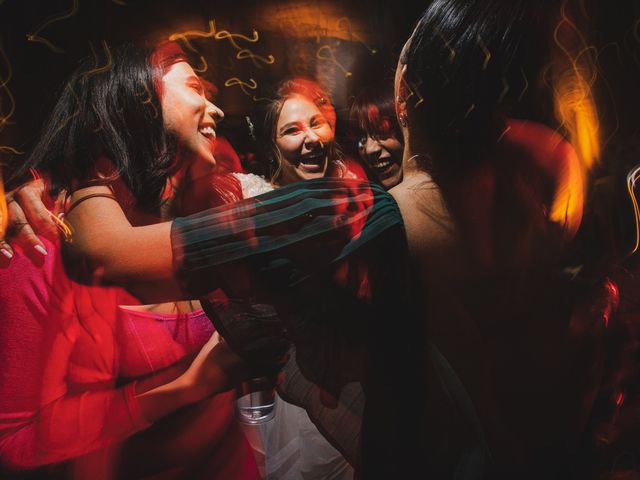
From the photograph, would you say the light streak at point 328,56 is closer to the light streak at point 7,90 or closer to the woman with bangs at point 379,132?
the woman with bangs at point 379,132

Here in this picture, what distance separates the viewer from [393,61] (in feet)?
5.29

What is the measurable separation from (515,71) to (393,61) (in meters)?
0.52

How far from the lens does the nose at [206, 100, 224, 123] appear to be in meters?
1.47

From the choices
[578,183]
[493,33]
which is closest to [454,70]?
[493,33]

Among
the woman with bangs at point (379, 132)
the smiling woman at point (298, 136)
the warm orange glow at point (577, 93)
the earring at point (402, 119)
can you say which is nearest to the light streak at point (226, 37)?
the smiling woman at point (298, 136)

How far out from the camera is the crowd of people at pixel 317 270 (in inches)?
54.1

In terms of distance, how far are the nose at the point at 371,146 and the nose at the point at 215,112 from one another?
1.76 feet

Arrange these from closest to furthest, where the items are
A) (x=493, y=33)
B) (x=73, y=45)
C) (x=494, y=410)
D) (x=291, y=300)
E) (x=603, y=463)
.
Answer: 1. (x=73, y=45)
2. (x=291, y=300)
3. (x=493, y=33)
4. (x=494, y=410)
5. (x=603, y=463)

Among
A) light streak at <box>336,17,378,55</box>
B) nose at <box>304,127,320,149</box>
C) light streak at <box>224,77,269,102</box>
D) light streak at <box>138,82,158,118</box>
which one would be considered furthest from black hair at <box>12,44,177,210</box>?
light streak at <box>336,17,378,55</box>

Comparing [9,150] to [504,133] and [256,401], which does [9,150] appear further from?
[504,133]

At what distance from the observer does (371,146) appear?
160 cm

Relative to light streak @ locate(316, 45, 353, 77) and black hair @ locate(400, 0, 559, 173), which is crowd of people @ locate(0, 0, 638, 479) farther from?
Answer: light streak @ locate(316, 45, 353, 77)

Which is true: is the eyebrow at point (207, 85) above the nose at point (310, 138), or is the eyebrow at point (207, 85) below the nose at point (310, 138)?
above

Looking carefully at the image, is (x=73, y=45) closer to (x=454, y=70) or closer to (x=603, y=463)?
(x=454, y=70)
